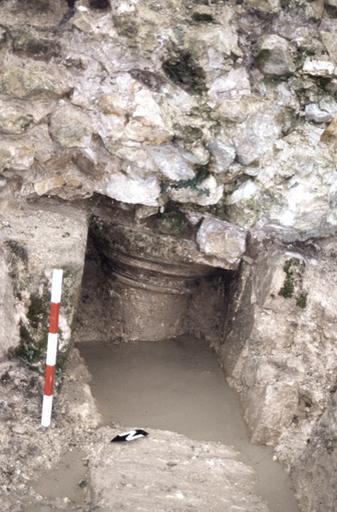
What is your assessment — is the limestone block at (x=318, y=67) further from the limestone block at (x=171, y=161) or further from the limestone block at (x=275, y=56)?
the limestone block at (x=171, y=161)

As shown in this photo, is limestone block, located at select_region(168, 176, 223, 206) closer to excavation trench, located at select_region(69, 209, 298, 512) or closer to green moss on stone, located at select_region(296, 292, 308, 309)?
excavation trench, located at select_region(69, 209, 298, 512)

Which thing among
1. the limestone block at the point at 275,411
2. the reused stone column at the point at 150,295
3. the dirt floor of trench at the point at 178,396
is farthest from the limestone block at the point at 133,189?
the limestone block at the point at 275,411

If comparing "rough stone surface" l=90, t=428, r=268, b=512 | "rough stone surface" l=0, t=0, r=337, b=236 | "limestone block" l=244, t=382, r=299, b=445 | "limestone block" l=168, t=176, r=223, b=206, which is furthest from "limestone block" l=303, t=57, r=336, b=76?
"rough stone surface" l=90, t=428, r=268, b=512

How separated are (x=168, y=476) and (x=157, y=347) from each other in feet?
5.02

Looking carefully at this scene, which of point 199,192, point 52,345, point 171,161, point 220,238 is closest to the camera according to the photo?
point 52,345

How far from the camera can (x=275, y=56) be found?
4.14 m

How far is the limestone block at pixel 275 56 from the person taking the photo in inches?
Result: 162

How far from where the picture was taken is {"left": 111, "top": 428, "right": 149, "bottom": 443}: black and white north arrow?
3777 millimetres

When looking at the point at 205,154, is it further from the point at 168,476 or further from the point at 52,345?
the point at 168,476

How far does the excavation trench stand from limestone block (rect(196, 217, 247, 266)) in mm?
308

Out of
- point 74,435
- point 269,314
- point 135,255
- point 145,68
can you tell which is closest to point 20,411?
point 74,435

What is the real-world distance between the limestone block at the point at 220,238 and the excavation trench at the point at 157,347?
0.31 meters

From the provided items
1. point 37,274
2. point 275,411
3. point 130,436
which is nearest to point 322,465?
point 275,411

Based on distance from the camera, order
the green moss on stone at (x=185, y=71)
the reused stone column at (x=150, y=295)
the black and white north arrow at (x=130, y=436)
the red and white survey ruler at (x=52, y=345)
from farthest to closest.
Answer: the reused stone column at (x=150, y=295), the green moss on stone at (x=185, y=71), the black and white north arrow at (x=130, y=436), the red and white survey ruler at (x=52, y=345)
